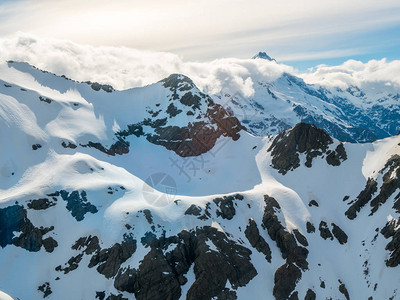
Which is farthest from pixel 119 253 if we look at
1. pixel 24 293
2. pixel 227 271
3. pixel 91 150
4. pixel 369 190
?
pixel 369 190

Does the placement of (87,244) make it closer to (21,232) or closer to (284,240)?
(21,232)

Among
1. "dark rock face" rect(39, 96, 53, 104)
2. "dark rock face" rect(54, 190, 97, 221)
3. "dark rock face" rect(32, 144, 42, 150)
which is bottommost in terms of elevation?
"dark rock face" rect(54, 190, 97, 221)

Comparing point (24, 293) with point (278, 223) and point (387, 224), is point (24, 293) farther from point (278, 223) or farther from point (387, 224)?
point (387, 224)

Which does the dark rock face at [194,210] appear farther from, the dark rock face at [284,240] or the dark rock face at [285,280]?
the dark rock face at [285,280]

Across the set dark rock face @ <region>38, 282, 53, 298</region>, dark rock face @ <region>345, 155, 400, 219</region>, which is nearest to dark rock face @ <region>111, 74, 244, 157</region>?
dark rock face @ <region>345, 155, 400, 219</region>

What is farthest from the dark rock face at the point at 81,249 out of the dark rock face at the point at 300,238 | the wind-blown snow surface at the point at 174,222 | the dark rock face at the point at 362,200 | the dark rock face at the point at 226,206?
the dark rock face at the point at 362,200

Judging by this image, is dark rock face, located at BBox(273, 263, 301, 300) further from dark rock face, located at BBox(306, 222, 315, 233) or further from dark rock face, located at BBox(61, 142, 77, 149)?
dark rock face, located at BBox(61, 142, 77, 149)
